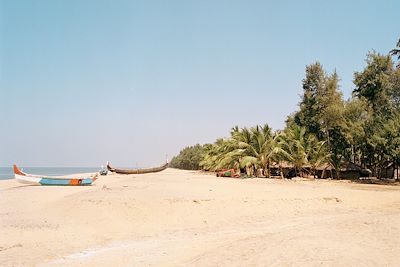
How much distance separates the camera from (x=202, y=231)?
11.2 meters

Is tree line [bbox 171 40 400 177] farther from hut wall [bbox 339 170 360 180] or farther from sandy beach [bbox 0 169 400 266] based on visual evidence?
sandy beach [bbox 0 169 400 266]

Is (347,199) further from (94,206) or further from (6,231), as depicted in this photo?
(6,231)

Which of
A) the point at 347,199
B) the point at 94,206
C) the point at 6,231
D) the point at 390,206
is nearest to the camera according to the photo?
the point at 6,231

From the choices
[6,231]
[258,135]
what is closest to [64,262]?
[6,231]

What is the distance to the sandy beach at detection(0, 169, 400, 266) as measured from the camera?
7.55 meters

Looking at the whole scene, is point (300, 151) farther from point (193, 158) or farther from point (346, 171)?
point (193, 158)

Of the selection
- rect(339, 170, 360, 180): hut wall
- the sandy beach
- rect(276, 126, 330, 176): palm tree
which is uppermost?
rect(276, 126, 330, 176): palm tree

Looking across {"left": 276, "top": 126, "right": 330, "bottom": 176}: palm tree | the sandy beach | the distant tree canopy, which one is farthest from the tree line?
the distant tree canopy

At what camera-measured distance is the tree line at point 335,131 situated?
3409cm

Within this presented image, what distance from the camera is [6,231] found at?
11.4 meters

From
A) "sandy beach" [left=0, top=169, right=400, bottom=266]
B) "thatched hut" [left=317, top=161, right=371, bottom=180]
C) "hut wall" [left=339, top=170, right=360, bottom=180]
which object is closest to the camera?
"sandy beach" [left=0, top=169, right=400, bottom=266]

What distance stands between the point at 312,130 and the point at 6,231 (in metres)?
39.7

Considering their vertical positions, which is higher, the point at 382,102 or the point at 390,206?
the point at 382,102

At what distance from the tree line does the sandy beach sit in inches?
680
